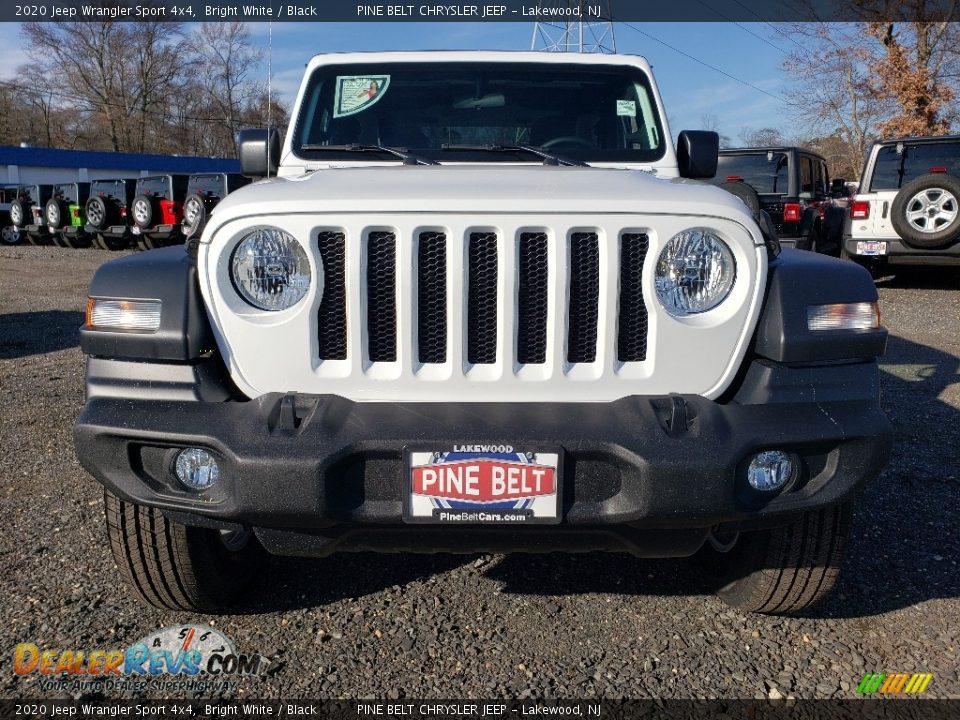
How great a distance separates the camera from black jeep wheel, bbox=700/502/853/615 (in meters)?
2.47

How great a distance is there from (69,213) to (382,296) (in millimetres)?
21087

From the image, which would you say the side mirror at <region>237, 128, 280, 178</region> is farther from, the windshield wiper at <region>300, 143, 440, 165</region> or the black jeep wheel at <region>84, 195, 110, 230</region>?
the black jeep wheel at <region>84, 195, 110, 230</region>

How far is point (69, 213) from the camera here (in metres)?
20.2

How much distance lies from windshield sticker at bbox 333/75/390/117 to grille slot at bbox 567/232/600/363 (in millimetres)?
1842

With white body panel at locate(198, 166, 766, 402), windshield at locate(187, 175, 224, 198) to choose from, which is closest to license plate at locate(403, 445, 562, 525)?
white body panel at locate(198, 166, 766, 402)

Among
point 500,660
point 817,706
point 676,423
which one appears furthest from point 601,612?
point 676,423

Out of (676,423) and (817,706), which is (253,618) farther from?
(817,706)

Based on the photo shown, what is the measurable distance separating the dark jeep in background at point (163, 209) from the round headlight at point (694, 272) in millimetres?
16669

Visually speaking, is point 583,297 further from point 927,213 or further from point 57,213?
Answer: point 57,213

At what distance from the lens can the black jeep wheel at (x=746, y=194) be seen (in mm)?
2516

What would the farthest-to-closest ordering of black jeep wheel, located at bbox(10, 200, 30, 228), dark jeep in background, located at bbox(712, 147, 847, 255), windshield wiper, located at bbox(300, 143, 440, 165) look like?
black jeep wheel, located at bbox(10, 200, 30, 228) < dark jeep in background, located at bbox(712, 147, 847, 255) < windshield wiper, located at bbox(300, 143, 440, 165)

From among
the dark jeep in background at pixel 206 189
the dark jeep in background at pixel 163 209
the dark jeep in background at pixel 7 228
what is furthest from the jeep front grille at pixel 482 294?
the dark jeep in background at pixel 7 228

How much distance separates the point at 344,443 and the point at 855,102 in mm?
29983

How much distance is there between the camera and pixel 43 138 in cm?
5472
